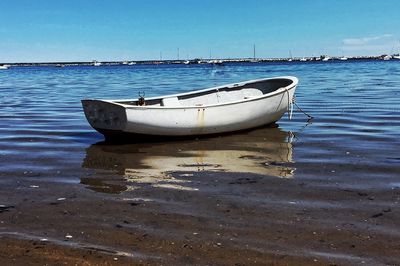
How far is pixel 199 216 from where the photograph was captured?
255 inches

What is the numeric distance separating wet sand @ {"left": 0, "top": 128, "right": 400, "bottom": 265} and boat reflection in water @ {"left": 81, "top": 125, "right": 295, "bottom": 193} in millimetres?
39

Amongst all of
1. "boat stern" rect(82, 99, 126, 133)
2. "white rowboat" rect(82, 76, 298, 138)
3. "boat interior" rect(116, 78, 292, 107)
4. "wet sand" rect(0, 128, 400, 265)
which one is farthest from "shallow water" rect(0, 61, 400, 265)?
"boat interior" rect(116, 78, 292, 107)

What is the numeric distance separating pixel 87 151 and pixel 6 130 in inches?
183

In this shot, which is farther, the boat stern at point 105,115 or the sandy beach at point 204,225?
the boat stern at point 105,115

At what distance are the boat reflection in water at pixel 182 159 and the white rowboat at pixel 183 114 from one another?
355 millimetres

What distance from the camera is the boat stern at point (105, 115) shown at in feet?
37.6

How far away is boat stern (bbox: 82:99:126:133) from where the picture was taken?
37.6 ft

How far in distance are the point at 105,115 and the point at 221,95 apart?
4.67m

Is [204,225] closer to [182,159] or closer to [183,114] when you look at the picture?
[182,159]

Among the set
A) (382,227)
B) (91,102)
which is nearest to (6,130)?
(91,102)

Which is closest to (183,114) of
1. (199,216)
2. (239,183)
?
(239,183)

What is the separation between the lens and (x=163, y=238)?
5.66 meters

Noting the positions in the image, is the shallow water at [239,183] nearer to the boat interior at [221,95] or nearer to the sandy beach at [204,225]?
the sandy beach at [204,225]

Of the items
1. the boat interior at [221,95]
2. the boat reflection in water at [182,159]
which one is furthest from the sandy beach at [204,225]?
the boat interior at [221,95]
